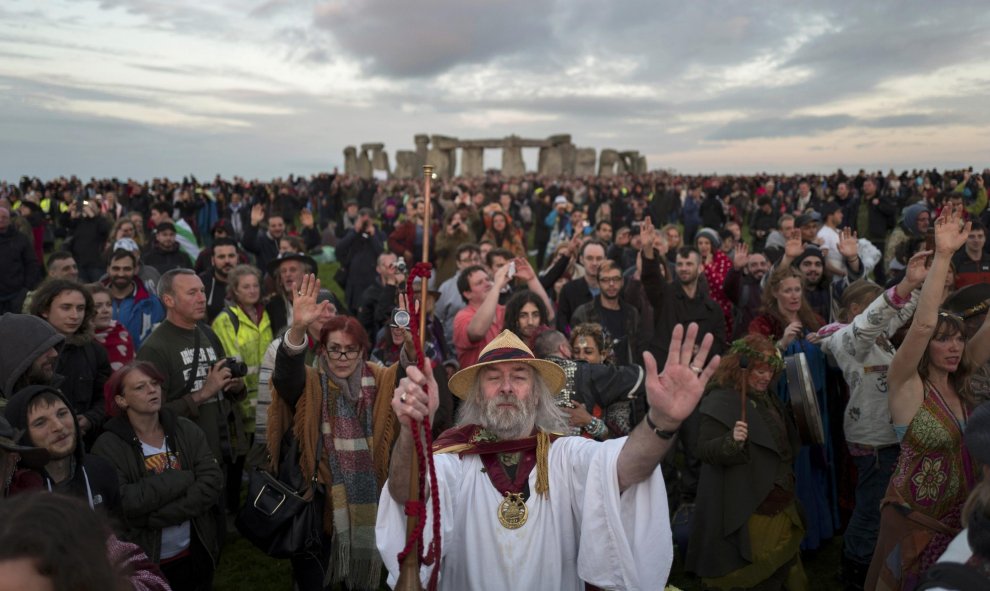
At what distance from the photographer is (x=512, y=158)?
56.9 metres

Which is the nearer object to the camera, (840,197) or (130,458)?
(130,458)

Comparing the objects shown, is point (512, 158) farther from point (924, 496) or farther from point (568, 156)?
point (924, 496)

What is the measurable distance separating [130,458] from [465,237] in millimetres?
6358

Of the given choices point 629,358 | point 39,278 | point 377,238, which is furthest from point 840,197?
point 39,278

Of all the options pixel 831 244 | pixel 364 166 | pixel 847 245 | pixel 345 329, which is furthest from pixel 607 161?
pixel 345 329

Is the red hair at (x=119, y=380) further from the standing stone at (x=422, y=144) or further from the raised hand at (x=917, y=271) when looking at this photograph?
the standing stone at (x=422, y=144)

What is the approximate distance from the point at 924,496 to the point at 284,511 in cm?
316

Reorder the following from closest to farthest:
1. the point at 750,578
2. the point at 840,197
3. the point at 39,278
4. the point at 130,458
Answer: the point at 130,458 < the point at 750,578 < the point at 39,278 < the point at 840,197

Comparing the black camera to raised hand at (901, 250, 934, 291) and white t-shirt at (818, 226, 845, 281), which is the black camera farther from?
white t-shirt at (818, 226, 845, 281)

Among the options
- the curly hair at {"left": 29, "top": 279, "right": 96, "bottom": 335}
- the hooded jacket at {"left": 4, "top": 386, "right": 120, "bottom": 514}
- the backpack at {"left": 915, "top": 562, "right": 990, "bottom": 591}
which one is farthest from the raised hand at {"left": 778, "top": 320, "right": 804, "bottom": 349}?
the curly hair at {"left": 29, "top": 279, "right": 96, "bottom": 335}

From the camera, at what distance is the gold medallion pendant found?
310 centimetres

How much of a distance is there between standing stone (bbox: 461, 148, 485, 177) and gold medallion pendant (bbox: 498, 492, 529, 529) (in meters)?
54.6

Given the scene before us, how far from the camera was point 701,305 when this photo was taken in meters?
6.86

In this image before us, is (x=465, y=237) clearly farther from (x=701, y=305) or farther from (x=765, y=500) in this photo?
(x=765, y=500)
